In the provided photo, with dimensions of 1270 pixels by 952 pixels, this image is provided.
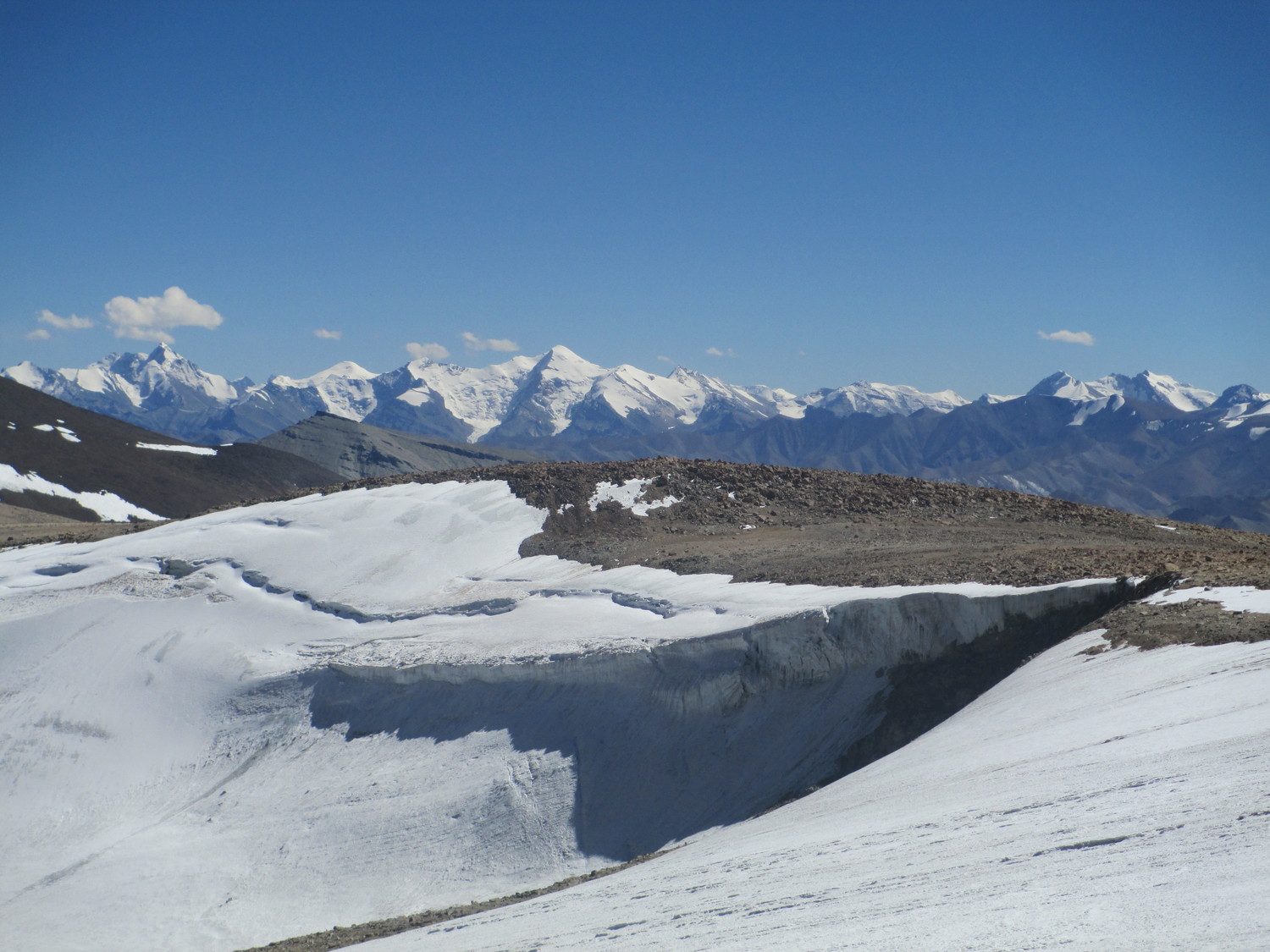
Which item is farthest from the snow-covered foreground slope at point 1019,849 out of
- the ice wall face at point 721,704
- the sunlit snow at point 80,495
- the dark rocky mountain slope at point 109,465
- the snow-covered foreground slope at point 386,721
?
the sunlit snow at point 80,495

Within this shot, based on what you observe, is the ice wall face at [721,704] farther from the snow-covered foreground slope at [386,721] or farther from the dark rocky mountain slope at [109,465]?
the dark rocky mountain slope at [109,465]

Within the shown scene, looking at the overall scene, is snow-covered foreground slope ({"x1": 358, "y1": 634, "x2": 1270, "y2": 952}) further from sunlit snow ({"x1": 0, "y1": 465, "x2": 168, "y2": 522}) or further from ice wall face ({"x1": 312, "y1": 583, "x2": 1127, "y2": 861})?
sunlit snow ({"x1": 0, "y1": 465, "x2": 168, "y2": 522})

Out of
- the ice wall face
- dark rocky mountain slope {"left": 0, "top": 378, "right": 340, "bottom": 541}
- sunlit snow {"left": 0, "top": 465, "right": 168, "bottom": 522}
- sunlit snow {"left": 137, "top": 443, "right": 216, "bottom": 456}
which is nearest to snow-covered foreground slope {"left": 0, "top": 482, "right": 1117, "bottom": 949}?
the ice wall face

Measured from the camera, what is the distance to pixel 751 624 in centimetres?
2331

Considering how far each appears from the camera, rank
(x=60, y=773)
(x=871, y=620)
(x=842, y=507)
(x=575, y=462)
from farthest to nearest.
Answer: (x=575, y=462) → (x=842, y=507) → (x=60, y=773) → (x=871, y=620)

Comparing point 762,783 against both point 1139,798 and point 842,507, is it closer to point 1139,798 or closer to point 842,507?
point 1139,798

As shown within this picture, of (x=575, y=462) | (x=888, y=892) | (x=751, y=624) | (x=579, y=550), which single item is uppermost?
(x=575, y=462)

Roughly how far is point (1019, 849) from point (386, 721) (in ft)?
70.8

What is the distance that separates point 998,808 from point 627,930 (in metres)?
4.94

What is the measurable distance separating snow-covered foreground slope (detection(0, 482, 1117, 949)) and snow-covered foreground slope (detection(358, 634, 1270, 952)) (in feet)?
15.9

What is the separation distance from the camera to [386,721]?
2697 centimetres

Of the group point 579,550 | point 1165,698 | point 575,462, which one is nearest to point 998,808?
point 1165,698

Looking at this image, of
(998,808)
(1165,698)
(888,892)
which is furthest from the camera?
(1165,698)

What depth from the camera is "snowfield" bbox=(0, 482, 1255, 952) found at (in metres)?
9.18
